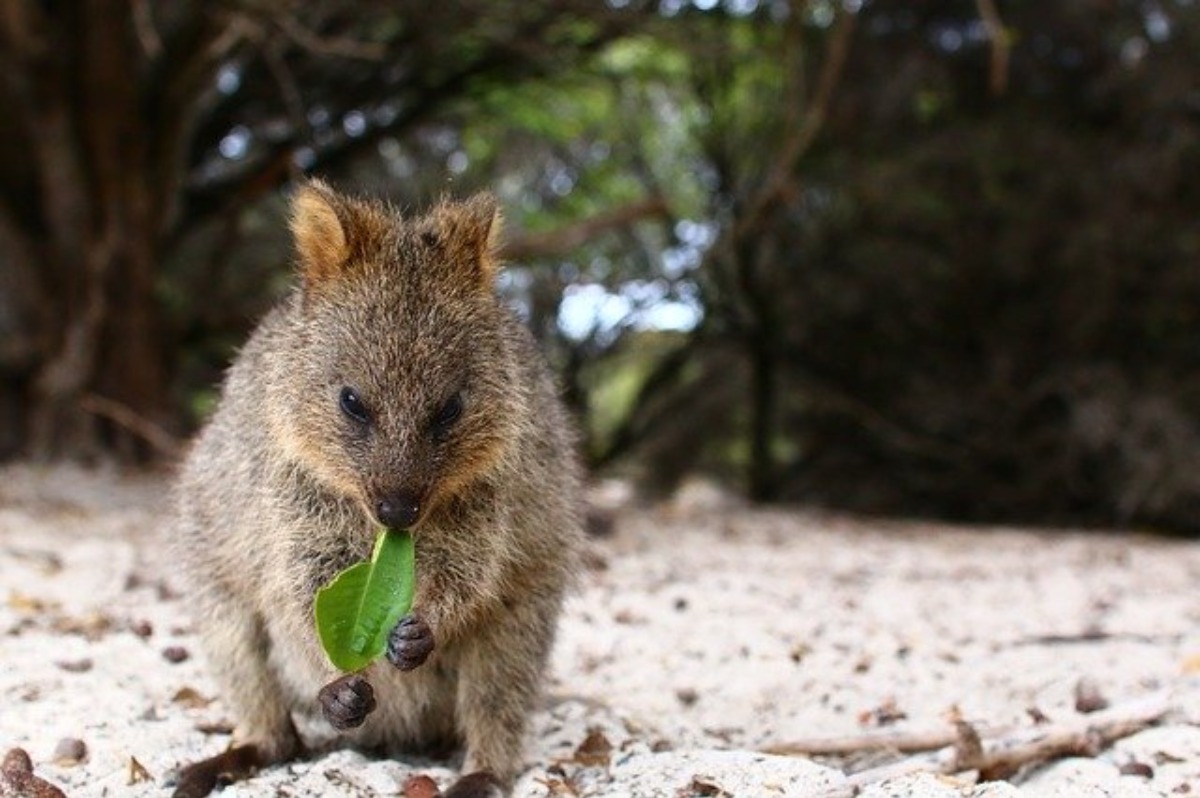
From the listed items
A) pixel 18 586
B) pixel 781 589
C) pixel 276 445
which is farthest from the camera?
pixel 781 589

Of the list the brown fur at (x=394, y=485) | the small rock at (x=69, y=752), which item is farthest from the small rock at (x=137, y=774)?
the brown fur at (x=394, y=485)

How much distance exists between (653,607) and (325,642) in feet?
9.08

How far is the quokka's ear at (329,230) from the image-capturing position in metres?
3.65

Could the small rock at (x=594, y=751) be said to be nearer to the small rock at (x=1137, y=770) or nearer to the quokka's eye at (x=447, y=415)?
the quokka's eye at (x=447, y=415)

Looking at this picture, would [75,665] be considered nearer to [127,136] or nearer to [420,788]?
[420,788]

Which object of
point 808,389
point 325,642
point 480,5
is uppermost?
point 480,5

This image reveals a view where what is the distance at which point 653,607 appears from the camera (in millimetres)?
5973

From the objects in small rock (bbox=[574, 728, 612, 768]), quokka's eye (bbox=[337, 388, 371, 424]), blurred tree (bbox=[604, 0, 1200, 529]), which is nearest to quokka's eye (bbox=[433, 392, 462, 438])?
quokka's eye (bbox=[337, 388, 371, 424])

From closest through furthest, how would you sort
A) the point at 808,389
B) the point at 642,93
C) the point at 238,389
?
the point at 238,389 < the point at 808,389 < the point at 642,93

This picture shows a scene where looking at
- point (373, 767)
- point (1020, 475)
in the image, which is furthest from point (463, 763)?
point (1020, 475)

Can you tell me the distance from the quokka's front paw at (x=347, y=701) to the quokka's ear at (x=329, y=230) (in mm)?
Answer: 1003

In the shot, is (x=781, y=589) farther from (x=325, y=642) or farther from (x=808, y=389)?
(x=808, y=389)

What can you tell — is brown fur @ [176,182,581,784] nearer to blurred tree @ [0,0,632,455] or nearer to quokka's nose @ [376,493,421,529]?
quokka's nose @ [376,493,421,529]

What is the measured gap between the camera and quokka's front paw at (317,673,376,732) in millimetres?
3426
